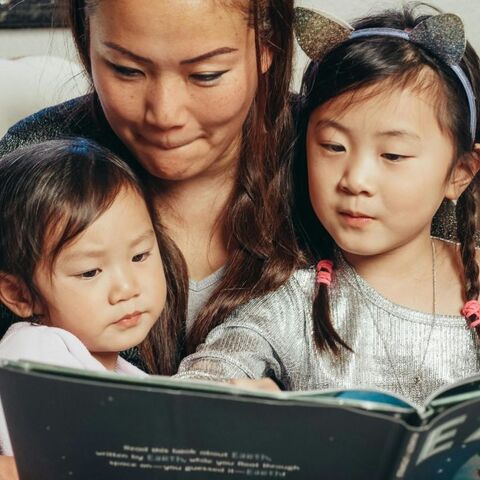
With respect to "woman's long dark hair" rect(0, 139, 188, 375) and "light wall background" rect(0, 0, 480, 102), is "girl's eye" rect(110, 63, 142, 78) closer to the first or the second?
"woman's long dark hair" rect(0, 139, 188, 375)

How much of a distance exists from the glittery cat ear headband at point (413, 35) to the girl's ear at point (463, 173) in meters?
0.03

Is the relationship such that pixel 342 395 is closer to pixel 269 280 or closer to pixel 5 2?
Result: pixel 269 280

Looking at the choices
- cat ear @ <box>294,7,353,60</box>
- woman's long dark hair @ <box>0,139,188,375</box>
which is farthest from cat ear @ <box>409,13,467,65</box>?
woman's long dark hair @ <box>0,139,188,375</box>

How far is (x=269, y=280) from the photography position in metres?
1.31

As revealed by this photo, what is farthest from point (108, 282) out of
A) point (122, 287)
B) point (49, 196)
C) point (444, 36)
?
point (444, 36)

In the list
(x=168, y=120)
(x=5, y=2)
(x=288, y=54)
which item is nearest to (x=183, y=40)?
(x=168, y=120)

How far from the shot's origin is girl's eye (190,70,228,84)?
3.88ft

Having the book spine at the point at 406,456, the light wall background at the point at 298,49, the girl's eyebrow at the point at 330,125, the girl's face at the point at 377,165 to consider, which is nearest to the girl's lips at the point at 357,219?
the girl's face at the point at 377,165

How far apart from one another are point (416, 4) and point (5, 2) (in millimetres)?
1213

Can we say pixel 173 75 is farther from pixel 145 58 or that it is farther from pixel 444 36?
pixel 444 36

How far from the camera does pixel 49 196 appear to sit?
115 cm

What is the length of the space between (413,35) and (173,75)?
0.35 metres

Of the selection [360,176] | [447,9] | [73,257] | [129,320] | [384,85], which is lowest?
[129,320]

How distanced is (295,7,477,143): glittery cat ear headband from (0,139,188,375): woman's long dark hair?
1.13ft
